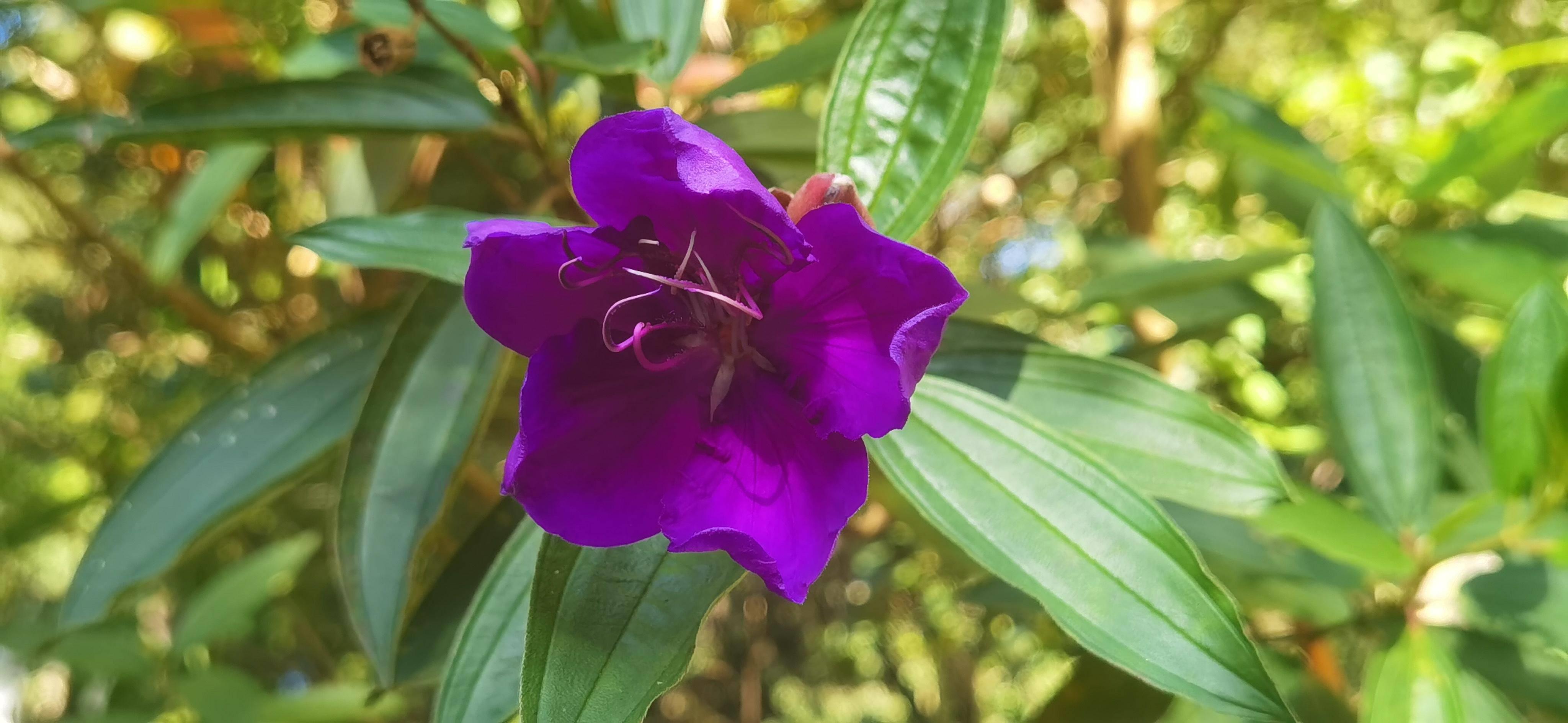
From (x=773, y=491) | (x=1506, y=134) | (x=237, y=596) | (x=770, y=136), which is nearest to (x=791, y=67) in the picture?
(x=770, y=136)

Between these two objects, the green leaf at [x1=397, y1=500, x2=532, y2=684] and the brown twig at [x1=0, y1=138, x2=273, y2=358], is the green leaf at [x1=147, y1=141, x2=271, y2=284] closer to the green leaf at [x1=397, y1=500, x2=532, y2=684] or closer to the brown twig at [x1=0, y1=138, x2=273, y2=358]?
the brown twig at [x1=0, y1=138, x2=273, y2=358]

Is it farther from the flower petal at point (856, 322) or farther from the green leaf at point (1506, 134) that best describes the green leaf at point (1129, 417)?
the green leaf at point (1506, 134)

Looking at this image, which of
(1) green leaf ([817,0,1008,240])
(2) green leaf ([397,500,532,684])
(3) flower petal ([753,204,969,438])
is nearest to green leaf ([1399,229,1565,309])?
(1) green leaf ([817,0,1008,240])

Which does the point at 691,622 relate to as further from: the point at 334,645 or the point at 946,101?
the point at 334,645

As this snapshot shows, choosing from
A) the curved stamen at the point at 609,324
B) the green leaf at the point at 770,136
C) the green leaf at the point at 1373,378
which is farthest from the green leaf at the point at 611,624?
the green leaf at the point at 1373,378

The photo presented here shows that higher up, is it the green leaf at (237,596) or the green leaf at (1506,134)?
→ the green leaf at (1506,134)

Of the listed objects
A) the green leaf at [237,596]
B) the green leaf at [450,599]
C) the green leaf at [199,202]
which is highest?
the green leaf at [450,599]

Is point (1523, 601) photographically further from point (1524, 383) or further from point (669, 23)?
point (669, 23)
